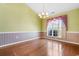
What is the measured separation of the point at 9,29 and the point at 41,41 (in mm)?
532

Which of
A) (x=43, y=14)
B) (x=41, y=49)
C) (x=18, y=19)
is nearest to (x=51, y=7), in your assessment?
(x=43, y=14)

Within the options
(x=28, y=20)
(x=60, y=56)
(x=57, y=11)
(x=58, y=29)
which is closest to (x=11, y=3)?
(x=28, y=20)

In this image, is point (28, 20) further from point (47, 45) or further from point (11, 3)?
point (47, 45)

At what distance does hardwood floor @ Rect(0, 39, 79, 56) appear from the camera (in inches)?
62.1

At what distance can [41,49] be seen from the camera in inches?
63.9

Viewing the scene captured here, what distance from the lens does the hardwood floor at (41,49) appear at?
1.58 metres

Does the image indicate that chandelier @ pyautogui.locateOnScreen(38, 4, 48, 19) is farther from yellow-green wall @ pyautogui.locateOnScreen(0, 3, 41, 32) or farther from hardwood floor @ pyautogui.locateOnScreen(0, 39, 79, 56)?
hardwood floor @ pyautogui.locateOnScreen(0, 39, 79, 56)

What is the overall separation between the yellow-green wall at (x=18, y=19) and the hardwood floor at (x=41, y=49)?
8.9 inches

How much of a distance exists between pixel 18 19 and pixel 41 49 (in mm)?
595

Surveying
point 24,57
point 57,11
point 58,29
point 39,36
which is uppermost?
point 57,11

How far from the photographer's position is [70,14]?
159cm

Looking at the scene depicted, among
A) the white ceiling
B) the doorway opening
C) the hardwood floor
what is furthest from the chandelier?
the hardwood floor

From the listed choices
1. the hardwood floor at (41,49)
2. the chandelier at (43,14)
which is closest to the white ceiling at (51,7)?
the chandelier at (43,14)

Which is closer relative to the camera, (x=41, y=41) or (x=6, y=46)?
(x=6, y=46)
